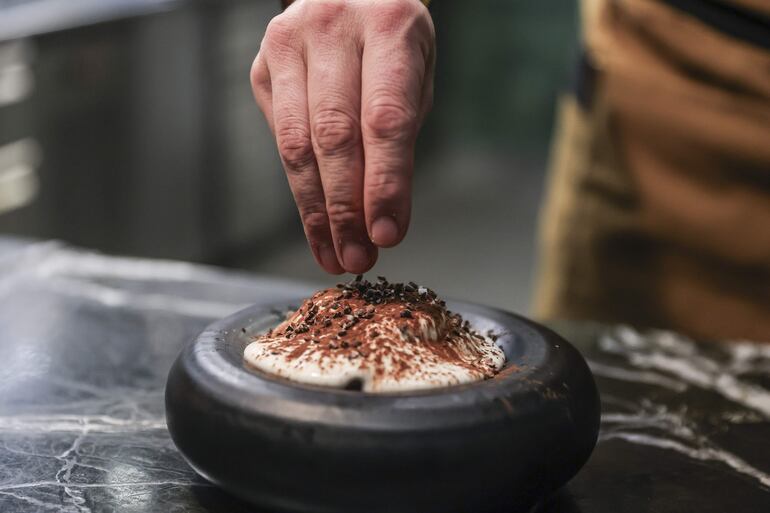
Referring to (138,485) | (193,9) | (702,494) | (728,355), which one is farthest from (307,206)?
(193,9)

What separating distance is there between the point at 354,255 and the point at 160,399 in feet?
1.41

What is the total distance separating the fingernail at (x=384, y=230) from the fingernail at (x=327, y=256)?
0.11 meters

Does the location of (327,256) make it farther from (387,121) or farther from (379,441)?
(379,441)

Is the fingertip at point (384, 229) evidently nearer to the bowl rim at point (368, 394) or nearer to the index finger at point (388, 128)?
the index finger at point (388, 128)

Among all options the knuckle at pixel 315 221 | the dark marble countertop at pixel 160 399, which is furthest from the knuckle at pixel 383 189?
the dark marble countertop at pixel 160 399

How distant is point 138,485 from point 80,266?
0.99 metres

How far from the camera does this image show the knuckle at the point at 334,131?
1.09 meters

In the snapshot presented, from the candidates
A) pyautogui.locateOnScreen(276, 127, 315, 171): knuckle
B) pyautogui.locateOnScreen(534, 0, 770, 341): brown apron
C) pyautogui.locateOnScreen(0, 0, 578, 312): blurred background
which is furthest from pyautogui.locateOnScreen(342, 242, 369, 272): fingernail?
pyautogui.locateOnScreen(0, 0, 578, 312): blurred background

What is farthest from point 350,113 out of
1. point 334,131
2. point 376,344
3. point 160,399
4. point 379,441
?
point 160,399

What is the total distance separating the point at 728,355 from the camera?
1607 millimetres

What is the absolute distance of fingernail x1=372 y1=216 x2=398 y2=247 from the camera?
1.08 meters

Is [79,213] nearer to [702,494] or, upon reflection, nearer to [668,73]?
[668,73]

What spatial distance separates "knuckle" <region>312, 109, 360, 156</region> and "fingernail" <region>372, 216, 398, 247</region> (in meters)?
0.10

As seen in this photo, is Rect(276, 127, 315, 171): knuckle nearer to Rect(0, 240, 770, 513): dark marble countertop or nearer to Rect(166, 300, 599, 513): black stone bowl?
Rect(166, 300, 599, 513): black stone bowl
